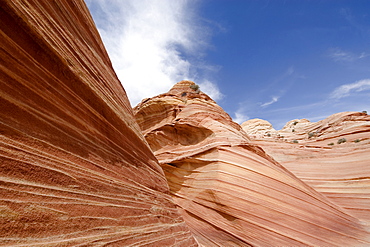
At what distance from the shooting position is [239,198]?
659 centimetres

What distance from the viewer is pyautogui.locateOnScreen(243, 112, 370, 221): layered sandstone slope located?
8781 millimetres

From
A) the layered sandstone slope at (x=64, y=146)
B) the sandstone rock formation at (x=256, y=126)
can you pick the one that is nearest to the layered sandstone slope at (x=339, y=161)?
the layered sandstone slope at (x=64, y=146)

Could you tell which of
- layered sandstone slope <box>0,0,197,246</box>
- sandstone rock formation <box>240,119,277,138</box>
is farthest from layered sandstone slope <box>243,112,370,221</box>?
sandstone rock formation <box>240,119,277,138</box>

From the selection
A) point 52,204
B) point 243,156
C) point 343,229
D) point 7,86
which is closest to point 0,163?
point 52,204

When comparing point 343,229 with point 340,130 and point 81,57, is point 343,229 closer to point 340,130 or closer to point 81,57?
point 81,57

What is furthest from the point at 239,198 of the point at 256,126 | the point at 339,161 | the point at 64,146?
the point at 256,126

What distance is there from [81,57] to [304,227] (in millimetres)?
8114

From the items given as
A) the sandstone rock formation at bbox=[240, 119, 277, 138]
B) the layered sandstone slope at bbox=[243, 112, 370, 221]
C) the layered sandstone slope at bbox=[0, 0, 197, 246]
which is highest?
the sandstone rock formation at bbox=[240, 119, 277, 138]

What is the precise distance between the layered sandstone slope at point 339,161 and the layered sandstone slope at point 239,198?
1.80 metres

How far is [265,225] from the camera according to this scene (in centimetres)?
609

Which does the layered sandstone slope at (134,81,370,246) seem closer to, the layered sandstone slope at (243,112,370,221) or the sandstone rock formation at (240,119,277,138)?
the layered sandstone slope at (243,112,370,221)

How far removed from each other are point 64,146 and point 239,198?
19.5ft

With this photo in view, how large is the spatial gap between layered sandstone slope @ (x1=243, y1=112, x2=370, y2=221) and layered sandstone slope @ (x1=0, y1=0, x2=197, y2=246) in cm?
917

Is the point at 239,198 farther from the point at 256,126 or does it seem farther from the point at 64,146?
the point at 256,126
